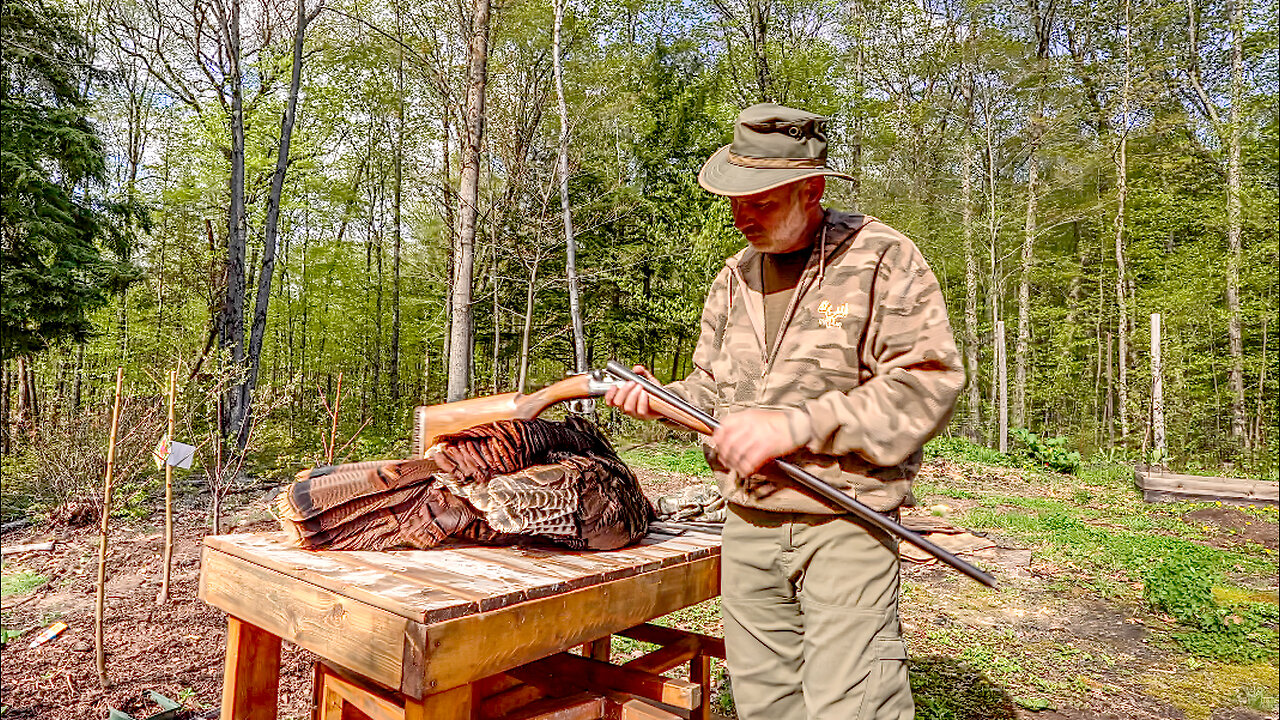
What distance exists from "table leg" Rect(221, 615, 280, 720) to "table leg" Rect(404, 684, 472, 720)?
70 centimetres

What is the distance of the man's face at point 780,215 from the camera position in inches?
69.4

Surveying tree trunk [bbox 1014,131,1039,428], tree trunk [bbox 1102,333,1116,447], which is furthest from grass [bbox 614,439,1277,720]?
tree trunk [bbox 1102,333,1116,447]

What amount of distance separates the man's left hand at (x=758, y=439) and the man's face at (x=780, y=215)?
0.49 meters

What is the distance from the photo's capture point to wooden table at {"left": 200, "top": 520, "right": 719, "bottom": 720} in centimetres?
147

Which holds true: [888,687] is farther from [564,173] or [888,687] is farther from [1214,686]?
[564,173]

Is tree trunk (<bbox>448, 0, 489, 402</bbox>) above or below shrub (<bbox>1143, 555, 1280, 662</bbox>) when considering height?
above

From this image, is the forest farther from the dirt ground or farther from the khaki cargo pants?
the khaki cargo pants

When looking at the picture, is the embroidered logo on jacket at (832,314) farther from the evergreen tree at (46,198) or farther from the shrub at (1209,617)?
the evergreen tree at (46,198)

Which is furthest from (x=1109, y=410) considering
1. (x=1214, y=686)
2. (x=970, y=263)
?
(x=1214, y=686)

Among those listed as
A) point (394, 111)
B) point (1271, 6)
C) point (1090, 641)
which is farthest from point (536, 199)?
point (1271, 6)

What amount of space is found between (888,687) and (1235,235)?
1820cm

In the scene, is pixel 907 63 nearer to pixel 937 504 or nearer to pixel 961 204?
pixel 961 204

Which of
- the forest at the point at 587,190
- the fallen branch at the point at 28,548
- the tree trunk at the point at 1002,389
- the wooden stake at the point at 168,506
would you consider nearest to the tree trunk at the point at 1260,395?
the forest at the point at 587,190

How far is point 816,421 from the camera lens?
5.10 ft
